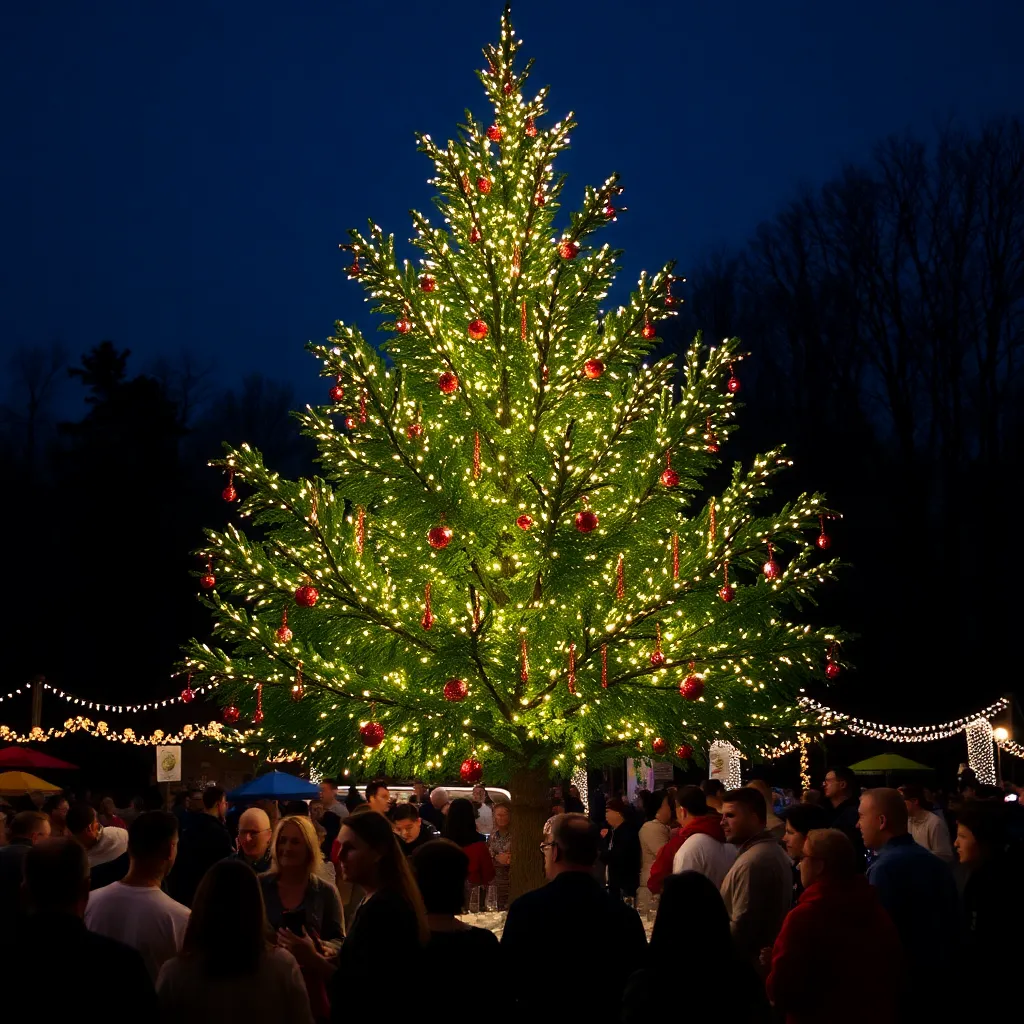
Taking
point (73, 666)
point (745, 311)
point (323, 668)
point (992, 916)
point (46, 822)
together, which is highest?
point (745, 311)

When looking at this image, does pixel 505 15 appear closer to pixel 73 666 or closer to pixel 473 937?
pixel 473 937

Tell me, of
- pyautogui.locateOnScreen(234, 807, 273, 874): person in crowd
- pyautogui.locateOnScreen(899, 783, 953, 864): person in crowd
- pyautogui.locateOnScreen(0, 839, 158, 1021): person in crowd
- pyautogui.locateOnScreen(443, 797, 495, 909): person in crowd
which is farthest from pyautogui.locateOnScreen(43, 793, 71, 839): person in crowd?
pyautogui.locateOnScreen(899, 783, 953, 864): person in crowd

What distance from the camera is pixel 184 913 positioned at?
5.38m

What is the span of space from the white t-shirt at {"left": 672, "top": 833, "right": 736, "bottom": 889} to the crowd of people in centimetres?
2

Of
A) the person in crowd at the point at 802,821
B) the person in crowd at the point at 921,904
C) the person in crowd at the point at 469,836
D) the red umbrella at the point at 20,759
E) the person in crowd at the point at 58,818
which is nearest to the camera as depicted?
the person in crowd at the point at 921,904

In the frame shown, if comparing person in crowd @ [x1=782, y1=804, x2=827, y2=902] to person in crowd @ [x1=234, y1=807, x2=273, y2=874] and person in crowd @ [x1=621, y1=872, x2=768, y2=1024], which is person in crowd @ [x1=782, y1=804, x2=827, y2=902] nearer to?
person in crowd @ [x1=234, y1=807, x2=273, y2=874]

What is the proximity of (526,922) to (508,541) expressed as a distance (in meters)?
7.67

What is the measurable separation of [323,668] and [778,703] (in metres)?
4.60

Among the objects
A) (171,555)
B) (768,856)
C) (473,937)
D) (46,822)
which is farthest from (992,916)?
(171,555)

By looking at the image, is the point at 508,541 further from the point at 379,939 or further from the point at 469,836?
the point at 379,939

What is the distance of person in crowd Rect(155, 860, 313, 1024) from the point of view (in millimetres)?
4145

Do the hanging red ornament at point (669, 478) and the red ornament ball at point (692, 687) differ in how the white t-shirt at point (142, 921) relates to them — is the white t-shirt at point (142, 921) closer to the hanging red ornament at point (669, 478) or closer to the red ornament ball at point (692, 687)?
the red ornament ball at point (692, 687)

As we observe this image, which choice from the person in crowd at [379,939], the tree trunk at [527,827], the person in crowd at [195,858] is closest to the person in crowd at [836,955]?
the person in crowd at [379,939]

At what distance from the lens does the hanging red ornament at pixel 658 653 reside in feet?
37.4
